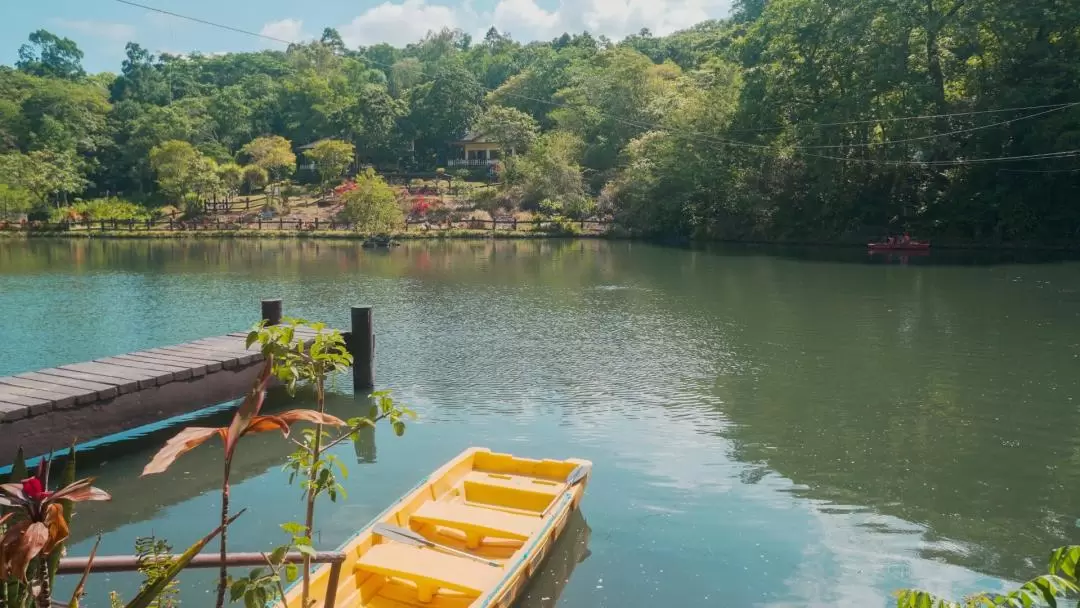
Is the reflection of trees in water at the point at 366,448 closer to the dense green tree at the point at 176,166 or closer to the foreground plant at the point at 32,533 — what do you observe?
the foreground plant at the point at 32,533

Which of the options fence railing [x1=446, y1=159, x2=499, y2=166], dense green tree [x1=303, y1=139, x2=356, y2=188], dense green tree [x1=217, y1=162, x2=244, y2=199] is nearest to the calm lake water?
dense green tree [x1=217, y1=162, x2=244, y2=199]

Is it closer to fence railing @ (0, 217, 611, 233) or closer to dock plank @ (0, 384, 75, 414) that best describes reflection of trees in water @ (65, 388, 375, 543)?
dock plank @ (0, 384, 75, 414)

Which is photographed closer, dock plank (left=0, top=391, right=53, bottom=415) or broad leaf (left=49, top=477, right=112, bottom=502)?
broad leaf (left=49, top=477, right=112, bottom=502)

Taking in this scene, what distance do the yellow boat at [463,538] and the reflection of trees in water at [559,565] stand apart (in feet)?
0.71

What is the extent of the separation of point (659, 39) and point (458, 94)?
101 feet

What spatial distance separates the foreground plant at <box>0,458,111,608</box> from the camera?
2.11 meters

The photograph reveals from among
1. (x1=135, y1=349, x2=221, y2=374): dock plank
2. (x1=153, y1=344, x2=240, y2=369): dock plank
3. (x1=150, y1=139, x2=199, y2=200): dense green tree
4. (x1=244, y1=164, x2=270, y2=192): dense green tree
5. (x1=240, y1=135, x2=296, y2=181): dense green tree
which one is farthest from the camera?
(x1=240, y1=135, x2=296, y2=181): dense green tree

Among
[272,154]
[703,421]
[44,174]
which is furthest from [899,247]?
[44,174]

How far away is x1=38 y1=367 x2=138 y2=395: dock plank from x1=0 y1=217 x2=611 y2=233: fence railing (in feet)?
122

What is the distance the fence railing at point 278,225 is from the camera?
47.4 meters

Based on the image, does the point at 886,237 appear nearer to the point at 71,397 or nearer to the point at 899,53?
the point at 899,53

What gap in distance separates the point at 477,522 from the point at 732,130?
37.1 metres

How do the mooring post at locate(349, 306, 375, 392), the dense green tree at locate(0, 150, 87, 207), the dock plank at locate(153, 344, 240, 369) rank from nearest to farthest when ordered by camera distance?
the dock plank at locate(153, 344, 240, 369) < the mooring post at locate(349, 306, 375, 392) < the dense green tree at locate(0, 150, 87, 207)

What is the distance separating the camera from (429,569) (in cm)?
577
